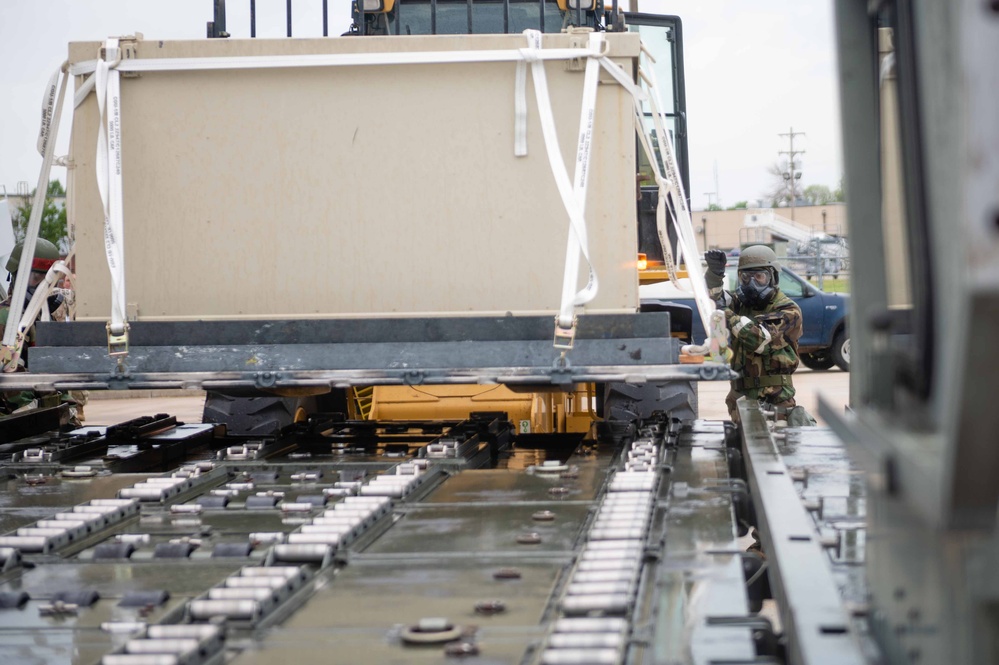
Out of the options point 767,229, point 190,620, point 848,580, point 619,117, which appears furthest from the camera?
point 767,229

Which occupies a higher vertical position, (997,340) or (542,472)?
(997,340)

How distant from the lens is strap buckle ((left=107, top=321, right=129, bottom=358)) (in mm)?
5227

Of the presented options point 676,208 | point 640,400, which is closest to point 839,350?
point 640,400

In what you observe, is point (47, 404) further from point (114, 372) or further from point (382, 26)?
point (114, 372)

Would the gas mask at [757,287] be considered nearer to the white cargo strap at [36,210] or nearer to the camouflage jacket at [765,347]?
the camouflage jacket at [765,347]

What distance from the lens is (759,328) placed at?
8.52m

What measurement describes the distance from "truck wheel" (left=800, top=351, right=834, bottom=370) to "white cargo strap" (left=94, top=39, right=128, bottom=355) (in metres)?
17.0

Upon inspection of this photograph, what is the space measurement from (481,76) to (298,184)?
0.93 metres

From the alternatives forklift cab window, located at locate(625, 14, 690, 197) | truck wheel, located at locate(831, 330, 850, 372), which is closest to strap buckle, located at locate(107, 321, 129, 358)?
forklift cab window, located at locate(625, 14, 690, 197)

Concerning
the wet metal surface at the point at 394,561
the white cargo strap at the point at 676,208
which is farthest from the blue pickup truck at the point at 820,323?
the wet metal surface at the point at 394,561

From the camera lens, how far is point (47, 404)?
1011 centimetres

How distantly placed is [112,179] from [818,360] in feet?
57.8

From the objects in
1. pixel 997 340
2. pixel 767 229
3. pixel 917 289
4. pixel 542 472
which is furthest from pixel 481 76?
pixel 767 229

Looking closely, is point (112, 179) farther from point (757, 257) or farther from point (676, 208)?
point (757, 257)
